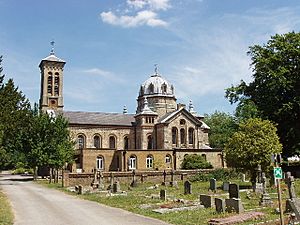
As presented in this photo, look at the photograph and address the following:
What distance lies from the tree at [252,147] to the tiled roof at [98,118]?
31.6m

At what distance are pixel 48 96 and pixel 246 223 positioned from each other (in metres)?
52.4

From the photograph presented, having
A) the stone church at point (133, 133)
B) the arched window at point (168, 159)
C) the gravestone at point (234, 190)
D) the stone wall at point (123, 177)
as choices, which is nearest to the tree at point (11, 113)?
the stone wall at point (123, 177)

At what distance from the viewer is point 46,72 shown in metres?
62.2

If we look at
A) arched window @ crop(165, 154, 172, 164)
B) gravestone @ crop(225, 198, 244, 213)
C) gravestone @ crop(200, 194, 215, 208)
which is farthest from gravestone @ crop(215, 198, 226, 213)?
arched window @ crop(165, 154, 172, 164)

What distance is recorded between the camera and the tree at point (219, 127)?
3226 inches

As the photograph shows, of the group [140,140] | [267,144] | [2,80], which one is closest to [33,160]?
[2,80]

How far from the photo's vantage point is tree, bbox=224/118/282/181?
29.4 meters

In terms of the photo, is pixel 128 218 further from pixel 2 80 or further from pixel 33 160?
pixel 33 160

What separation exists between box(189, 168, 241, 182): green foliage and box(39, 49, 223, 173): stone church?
1054 cm

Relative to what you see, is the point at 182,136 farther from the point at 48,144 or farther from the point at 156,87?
the point at 48,144

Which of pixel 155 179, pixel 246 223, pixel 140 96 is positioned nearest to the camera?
pixel 246 223

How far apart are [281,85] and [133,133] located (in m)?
30.5

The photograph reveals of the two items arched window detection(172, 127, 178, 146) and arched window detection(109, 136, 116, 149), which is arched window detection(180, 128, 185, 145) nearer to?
arched window detection(172, 127, 178, 146)

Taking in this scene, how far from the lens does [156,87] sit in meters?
65.7
